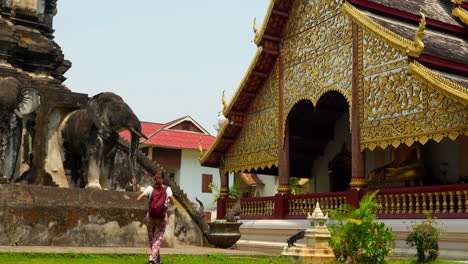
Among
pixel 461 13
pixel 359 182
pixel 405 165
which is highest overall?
pixel 461 13

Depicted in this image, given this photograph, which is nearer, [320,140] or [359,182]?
[359,182]

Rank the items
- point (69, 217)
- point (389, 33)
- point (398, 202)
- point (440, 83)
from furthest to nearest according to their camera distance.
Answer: point (389, 33), point (398, 202), point (440, 83), point (69, 217)

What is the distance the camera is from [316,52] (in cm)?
1299

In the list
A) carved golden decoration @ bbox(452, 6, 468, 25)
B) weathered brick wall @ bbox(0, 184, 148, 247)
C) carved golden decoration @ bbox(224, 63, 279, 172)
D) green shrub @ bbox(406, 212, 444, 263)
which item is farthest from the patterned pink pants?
carved golden decoration @ bbox(452, 6, 468, 25)

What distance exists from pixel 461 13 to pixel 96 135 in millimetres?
8529

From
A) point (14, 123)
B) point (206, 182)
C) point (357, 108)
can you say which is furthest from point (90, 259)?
point (206, 182)

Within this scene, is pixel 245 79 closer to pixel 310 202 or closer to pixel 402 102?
pixel 310 202

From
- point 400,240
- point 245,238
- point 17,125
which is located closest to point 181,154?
point 245,238

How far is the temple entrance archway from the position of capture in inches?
625

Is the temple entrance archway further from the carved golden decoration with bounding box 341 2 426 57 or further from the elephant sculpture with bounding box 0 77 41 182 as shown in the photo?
the elephant sculpture with bounding box 0 77 41 182

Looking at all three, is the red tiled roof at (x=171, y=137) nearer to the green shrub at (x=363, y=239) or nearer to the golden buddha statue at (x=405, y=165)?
the golden buddha statue at (x=405, y=165)

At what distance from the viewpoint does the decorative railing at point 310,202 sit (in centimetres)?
1217

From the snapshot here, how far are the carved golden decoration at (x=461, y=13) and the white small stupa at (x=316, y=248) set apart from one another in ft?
24.1

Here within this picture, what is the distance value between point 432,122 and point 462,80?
1.02 metres
